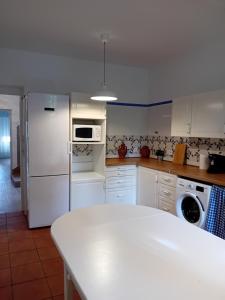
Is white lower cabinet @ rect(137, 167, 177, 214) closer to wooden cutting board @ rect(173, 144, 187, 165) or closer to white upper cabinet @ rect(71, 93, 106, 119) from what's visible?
wooden cutting board @ rect(173, 144, 187, 165)

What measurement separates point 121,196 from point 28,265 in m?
1.77

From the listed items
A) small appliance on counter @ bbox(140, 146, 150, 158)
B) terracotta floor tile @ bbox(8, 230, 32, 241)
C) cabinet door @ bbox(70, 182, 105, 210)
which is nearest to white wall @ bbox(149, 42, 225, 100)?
small appliance on counter @ bbox(140, 146, 150, 158)

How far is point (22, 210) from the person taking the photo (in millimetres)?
4180

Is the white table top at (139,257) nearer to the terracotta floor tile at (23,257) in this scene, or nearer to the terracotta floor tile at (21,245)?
the terracotta floor tile at (23,257)

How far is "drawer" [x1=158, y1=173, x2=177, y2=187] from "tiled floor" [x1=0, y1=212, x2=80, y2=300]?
5.37 ft

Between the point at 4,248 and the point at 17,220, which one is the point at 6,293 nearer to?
the point at 4,248

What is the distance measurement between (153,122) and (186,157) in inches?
40.3

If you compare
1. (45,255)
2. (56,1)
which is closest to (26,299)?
(45,255)

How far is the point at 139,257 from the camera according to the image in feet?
3.77

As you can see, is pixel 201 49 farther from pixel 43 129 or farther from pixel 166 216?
pixel 166 216

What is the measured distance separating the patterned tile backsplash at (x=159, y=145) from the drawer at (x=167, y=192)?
0.64 meters

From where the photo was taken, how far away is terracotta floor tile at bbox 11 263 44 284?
2.34 metres

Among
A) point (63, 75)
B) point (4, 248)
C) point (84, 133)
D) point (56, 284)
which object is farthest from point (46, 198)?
point (63, 75)

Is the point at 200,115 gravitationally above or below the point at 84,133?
above
